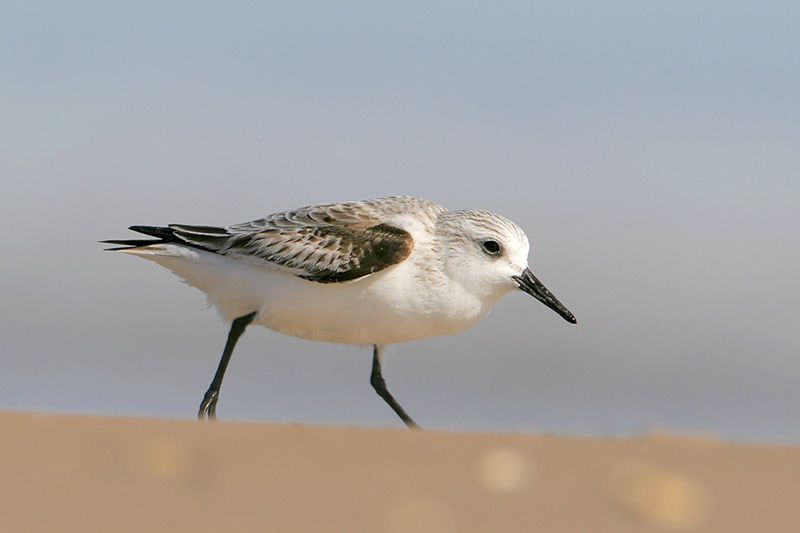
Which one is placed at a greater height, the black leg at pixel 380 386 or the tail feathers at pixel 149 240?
the tail feathers at pixel 149 240

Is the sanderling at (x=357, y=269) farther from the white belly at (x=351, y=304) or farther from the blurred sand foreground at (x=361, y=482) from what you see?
the blurred sand foreground at (x=361, y=482)

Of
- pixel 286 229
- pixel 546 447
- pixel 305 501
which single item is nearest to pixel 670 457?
pixel 546 447

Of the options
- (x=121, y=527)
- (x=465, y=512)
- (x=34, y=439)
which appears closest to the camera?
(x=121, y=527)

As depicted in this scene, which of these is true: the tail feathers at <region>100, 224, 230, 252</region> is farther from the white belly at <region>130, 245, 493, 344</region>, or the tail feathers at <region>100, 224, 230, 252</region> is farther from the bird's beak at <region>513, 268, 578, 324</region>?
the bird's beak at <region>513, 268, 578, 324</region>

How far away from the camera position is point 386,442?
16.8 ft

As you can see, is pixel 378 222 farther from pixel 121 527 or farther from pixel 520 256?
pixel 121 527

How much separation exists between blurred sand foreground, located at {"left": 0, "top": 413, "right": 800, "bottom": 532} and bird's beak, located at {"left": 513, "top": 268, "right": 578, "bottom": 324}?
3907mm

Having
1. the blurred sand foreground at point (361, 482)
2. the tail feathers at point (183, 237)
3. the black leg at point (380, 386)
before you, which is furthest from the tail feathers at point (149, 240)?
the blurred sand foreground at point (361, 482)

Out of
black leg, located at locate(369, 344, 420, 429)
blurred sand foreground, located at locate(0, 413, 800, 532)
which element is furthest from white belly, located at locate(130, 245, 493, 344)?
blurred sand foreground, located at locate(0, 413, 800, 532)

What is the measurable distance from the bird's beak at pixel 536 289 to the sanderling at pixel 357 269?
0.04ft

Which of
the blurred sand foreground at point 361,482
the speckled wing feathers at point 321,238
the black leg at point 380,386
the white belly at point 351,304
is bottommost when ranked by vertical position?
the black leg at point 380,386

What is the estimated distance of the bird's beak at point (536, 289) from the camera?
9227mm

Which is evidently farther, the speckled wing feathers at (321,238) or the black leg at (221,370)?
the black leg at (221,370)

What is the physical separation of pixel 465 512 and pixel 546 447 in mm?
1132
